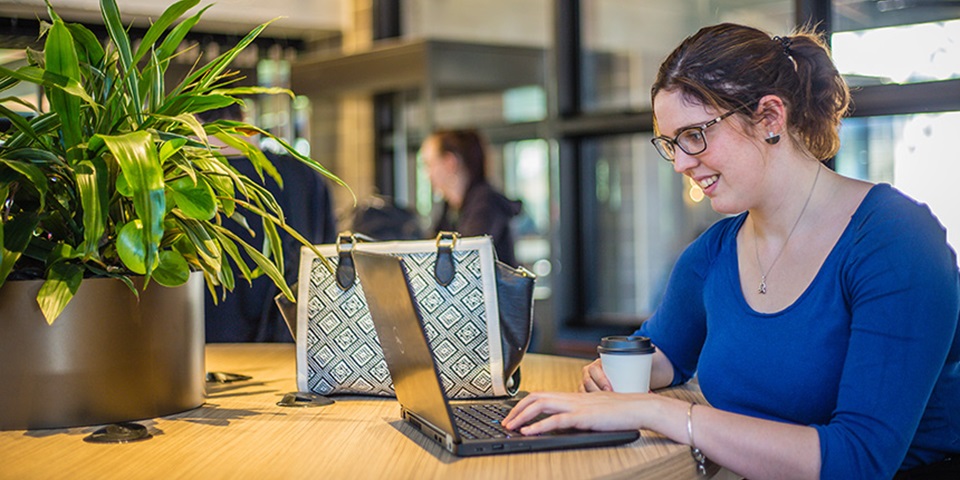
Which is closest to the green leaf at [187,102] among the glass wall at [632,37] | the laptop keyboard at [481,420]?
the laptop keyboard at [481,420]

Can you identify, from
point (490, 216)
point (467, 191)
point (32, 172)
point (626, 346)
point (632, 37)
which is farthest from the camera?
point (632, 37)

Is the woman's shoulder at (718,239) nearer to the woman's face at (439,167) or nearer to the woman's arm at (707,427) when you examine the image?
the woman's arm at (707,427)

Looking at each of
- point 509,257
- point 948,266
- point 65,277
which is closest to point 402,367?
point 65,277

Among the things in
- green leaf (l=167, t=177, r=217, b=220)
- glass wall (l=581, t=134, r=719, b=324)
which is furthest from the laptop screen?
glass wall (l=581, t=134, r=719, b=324)

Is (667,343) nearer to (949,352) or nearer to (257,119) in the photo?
(949,352)

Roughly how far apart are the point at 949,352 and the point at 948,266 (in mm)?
186

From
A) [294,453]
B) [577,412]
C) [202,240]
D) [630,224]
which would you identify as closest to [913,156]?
[630,224]

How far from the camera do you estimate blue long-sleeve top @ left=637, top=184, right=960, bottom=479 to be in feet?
Answer: 4.50

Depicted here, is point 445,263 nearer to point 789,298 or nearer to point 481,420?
point 481,420

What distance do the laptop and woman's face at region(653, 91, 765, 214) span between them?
47 cm

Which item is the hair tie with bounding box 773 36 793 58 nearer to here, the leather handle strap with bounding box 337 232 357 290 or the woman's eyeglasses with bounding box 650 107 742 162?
the woman's eyeglasses with bounding box 650 107 742 162

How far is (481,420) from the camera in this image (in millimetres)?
1456

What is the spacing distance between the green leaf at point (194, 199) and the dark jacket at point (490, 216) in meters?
2.56

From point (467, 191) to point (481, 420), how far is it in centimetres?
294
